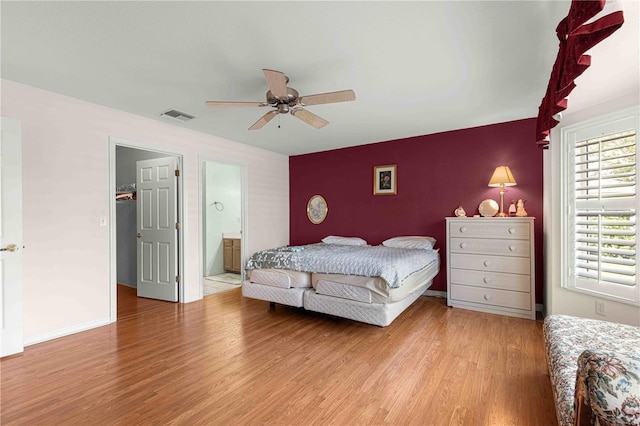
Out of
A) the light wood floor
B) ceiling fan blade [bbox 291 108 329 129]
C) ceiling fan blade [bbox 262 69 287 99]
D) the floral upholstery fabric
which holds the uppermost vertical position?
ceiling fan blade [bbox 262 69 287 99]

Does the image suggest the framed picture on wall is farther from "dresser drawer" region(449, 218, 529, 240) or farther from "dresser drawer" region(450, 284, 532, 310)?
"dresser drawer" region(450, 284, 532, 310)

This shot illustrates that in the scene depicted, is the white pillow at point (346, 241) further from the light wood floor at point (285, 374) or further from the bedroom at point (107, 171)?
the light wood floor at point (285, 374)

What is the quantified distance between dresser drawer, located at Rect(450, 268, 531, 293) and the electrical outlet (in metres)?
0.71


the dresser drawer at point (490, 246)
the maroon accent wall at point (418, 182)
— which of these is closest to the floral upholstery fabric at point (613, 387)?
the dresser drawer at point (490, 246)

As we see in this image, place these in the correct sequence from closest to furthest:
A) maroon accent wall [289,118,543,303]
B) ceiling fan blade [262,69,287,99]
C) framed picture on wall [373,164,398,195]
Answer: ceiling fan blade [262,69,287,99], maroon accent wall [289,118,543,303], framed picture on wall [373,164,398,195]

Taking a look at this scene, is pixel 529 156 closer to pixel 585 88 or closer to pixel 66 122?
pixel 585 88

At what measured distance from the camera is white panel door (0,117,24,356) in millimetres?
2436

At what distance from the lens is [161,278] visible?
417cm

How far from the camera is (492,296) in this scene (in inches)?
138

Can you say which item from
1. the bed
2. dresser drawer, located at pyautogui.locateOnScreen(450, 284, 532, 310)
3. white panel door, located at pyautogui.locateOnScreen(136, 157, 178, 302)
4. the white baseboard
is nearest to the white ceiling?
white panel door, located at pyautogui.locateOnScreen(136, 157, 178, 302)

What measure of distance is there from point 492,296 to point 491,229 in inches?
30.9

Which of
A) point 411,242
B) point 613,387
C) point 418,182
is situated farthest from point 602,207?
point 613,387

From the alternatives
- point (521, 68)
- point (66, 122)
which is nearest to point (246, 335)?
point (66, 122)

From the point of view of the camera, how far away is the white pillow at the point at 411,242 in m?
4.01
